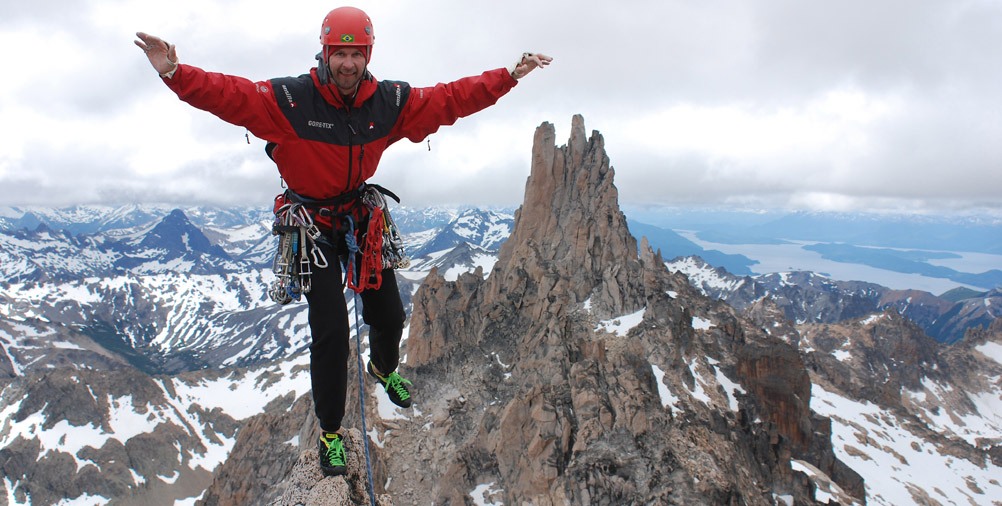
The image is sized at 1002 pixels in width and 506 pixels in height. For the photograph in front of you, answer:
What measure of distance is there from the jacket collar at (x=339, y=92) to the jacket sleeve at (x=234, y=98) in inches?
24.2

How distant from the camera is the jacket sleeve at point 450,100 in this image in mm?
7156

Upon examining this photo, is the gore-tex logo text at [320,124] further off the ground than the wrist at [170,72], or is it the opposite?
the wrist at [170,72]

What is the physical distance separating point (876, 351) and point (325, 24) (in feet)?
739

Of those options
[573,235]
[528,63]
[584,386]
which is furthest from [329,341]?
[573,235]

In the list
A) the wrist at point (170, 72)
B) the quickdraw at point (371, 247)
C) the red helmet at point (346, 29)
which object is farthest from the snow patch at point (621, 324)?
the wrist at point (170, 72)

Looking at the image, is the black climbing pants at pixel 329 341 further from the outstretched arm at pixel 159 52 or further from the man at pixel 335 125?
the outstretched arm at pixel 159 52

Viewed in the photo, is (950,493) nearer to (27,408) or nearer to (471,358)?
(471,358)

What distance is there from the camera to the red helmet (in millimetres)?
6359

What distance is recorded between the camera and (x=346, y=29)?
21.0 ft

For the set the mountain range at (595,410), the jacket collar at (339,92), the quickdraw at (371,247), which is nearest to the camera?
the jacket collar at (339,92)

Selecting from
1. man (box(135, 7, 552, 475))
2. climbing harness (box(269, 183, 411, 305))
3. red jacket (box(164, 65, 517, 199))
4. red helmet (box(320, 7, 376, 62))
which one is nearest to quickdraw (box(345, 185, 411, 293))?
climbing harness (box(269, 183, 411, 305))

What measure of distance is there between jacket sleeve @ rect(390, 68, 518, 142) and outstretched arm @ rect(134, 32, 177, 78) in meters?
2.82

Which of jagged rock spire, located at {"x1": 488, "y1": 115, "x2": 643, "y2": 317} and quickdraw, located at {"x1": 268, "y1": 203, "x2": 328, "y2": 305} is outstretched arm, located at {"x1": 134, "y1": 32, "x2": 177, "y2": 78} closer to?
quickdraw, located at {"x1": 268, "y1": 203, "x2": 328, "y2": 305}

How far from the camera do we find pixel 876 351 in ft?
598
